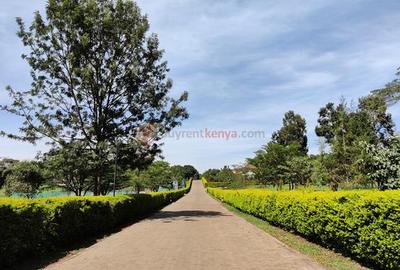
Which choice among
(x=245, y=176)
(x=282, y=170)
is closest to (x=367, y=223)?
(x=282, y=170)

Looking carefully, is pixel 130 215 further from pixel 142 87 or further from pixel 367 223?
pixel 367 223

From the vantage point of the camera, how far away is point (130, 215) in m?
19.7

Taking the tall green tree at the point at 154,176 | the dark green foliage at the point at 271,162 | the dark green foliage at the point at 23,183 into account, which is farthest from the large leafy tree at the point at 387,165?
the tall green tree at the point at 154,176

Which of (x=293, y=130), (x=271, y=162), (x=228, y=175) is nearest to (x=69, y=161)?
(x=271, y=162)

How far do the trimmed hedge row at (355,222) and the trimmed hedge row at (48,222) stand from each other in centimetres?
671

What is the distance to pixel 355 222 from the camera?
7914 millimetres

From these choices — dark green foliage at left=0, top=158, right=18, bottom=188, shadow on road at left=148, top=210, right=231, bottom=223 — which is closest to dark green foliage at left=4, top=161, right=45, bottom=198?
dark green foliage at left=0, top=158, right=18, bottom=188

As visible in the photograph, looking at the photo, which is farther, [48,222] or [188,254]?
[48,222]

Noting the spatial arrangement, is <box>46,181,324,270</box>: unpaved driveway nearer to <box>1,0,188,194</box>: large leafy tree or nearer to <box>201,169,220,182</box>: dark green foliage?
<box>1,0,188,194</box>: large leafy tree

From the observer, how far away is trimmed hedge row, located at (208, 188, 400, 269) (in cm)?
674

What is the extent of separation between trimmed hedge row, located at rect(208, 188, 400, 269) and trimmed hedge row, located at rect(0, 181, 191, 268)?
6713mm

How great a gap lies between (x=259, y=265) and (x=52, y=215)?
5.36 metres

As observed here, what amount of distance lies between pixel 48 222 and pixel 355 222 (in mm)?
7194

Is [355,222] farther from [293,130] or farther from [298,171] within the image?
[293,130]
